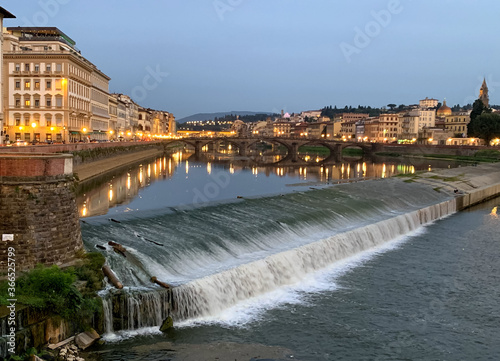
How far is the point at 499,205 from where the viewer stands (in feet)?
146

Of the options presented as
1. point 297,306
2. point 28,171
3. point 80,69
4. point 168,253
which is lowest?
point 297,306

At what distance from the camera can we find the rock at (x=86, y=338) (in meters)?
12.9

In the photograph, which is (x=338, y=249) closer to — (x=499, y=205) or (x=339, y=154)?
(x=499, y=205)

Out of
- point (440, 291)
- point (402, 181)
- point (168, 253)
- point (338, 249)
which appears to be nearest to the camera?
point (168, 253)

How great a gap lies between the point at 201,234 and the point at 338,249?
6.57 meters

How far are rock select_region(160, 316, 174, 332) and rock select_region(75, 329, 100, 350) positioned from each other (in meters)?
1.86

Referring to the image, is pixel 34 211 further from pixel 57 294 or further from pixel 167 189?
pixel 167 189

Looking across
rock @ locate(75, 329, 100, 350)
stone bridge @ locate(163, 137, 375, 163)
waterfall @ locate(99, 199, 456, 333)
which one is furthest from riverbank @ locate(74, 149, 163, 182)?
stone bridge @ locate(163, 137, 375, 163)

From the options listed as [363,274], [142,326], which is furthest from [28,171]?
[363,274]

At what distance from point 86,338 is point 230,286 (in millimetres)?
5390

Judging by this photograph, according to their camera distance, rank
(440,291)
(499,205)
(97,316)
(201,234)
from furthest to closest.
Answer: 1. (499,205)
2. (201,234)
3. (440,291)
4. (97,316)

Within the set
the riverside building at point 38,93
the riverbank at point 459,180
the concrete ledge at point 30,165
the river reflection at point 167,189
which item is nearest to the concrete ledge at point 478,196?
the riverbank at point 459,180

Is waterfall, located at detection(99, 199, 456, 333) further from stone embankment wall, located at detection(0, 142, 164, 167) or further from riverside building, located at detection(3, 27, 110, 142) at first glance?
riverside building, located at detection(3, 27, 110, 142)

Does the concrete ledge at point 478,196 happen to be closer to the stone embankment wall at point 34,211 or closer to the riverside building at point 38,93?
the stone embankment wall at point 34,211
